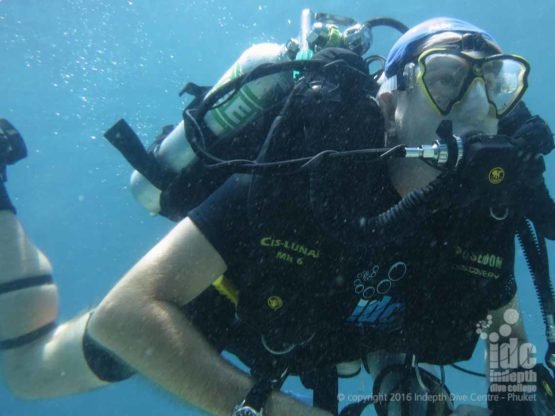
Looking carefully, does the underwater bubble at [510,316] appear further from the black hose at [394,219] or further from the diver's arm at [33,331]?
the diver's arm at [33,331]

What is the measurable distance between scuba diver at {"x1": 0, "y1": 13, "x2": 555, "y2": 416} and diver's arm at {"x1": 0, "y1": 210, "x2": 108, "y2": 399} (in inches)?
54.7

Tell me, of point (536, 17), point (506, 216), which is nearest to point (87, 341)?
point (506, 216)

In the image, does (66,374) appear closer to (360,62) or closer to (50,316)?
(50,316)

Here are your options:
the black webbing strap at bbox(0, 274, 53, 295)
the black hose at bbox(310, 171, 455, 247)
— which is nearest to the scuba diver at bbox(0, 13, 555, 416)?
the black hose at bbox(310, 171, 455, 247)

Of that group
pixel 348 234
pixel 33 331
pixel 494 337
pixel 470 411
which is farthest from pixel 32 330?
pixel 494 337

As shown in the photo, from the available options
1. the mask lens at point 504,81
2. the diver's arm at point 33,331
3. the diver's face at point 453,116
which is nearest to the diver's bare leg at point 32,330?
the diver's arm at point 33,331

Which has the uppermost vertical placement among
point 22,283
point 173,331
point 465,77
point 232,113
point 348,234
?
point 232,113

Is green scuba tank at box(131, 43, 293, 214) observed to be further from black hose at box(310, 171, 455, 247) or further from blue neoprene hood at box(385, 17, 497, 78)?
black hose at box(310, 171, 455, 247)

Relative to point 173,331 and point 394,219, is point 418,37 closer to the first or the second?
point 394,219

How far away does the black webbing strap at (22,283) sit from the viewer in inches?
164

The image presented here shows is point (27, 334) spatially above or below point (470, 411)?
above

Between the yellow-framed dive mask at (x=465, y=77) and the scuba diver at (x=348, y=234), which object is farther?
the yellow-framed dive mask at (x=465, y=77)

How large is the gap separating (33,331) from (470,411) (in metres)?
3.51

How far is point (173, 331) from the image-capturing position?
221cm
